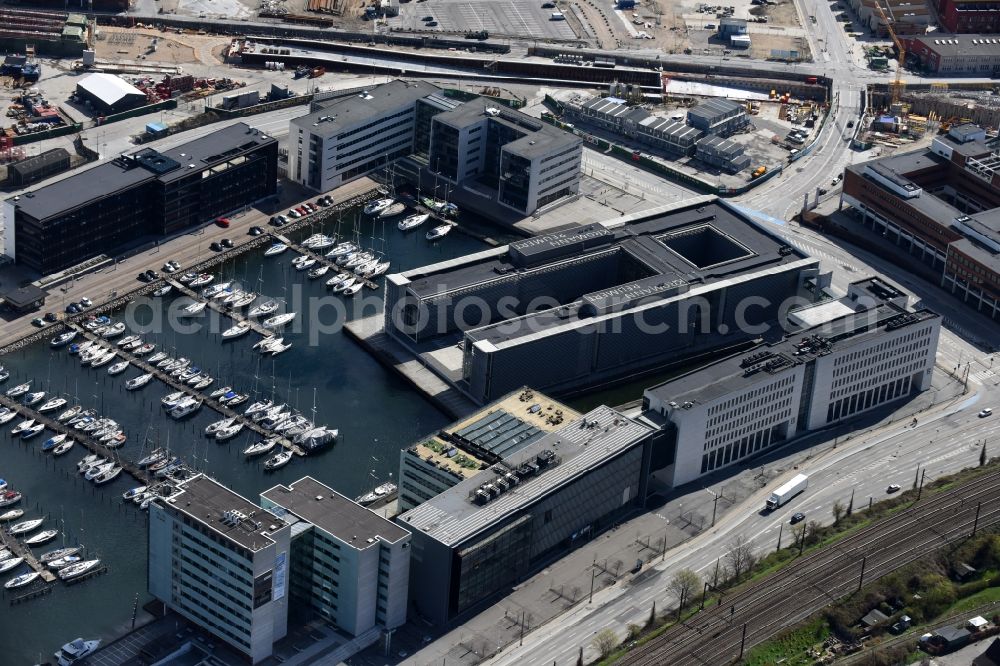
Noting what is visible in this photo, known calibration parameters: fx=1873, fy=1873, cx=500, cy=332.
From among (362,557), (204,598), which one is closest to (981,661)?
(362,557)

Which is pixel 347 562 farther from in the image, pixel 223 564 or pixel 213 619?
pixel 213 619

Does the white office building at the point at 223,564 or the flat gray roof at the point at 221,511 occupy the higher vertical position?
the flat gray roof at the point at 221,511

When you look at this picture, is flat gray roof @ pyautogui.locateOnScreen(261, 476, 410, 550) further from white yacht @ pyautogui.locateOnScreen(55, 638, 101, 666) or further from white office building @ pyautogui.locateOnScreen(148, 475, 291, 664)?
white yacht @ pyautogui.locateOnScreen(55, 638, 101, 666)

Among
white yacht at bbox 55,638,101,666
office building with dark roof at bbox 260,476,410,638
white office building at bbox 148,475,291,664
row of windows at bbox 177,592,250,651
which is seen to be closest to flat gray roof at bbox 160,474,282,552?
white office building at bbox 148,475,291,664

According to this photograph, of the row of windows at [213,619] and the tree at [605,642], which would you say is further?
the tree at [605,642]

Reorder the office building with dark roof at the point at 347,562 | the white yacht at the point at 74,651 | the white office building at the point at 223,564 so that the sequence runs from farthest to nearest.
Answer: the office building with dark roof at the point at 347,562, the white yacht at the point at 74,651, the white office building at the point at 223,564

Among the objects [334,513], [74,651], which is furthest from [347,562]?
[74,651]

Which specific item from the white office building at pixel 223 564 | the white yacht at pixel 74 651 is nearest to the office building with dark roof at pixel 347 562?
the white office building at pixel 223 564

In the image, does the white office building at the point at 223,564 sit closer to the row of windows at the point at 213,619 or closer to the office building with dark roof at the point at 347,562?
the row of windows at the point at 213,619
